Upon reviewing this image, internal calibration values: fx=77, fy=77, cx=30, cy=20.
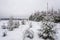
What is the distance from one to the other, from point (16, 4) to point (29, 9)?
3.17ft

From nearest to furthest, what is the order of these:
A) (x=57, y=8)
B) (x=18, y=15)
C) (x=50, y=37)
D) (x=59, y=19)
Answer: (x=50, y=37)
(x=59, y=19)
(x=57, y=8)
(x=18, y=15)

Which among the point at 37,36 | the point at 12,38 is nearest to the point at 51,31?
the point at 37,36

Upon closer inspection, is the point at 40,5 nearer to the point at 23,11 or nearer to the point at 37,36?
the point at 23,11

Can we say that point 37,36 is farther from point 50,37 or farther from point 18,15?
point 18,15

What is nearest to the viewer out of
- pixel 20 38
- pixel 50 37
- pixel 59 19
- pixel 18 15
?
pixel 50 37

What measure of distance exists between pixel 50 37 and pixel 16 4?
3683 millimetres

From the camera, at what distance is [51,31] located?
247 centimetres

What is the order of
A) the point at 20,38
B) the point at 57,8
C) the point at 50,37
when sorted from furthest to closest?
the point at 57,8 → the point at 20,38 → the point at 50,37

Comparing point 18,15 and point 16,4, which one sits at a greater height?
point 16,4

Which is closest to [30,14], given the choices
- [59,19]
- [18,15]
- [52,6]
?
[18,15]

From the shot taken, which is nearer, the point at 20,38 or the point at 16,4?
the point at 20,38

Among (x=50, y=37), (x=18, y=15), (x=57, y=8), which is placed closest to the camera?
(x=50, y=37)

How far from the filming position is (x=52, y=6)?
5.04 meters

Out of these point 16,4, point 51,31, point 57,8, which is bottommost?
point 51,31
